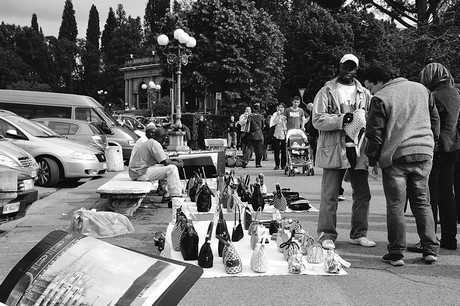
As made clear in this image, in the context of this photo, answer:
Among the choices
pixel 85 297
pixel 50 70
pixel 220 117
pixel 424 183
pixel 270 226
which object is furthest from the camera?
pixel 50 70

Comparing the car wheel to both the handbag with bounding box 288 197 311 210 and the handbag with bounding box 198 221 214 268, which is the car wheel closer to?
the handbag with bounding box 288 197 311 210

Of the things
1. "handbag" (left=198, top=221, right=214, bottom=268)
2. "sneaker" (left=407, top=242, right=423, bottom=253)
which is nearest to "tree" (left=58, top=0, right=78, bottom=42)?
"sneaker" (left=407, top=242, right=423, bottom=253)

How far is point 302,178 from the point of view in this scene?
44.5 feet

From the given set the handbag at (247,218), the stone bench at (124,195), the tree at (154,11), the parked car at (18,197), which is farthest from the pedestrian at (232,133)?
the tree at (154,11)

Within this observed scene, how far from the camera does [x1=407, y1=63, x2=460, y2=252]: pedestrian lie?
18.8 feet

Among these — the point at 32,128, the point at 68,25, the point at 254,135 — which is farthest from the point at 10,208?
the point at 68,25

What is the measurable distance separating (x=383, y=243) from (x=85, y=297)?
4782 millimetres

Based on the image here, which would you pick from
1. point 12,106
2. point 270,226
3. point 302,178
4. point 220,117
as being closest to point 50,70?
point 220,117

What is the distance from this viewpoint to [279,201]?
8133 mm

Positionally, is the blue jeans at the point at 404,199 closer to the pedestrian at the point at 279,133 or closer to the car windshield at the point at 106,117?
the pedestrian at the point at 279,133

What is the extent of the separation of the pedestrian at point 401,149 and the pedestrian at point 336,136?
1.81 ft

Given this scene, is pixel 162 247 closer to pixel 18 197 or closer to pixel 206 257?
pixel 206 257

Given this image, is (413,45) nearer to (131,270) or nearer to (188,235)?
(188,235)

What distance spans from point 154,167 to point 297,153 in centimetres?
611
